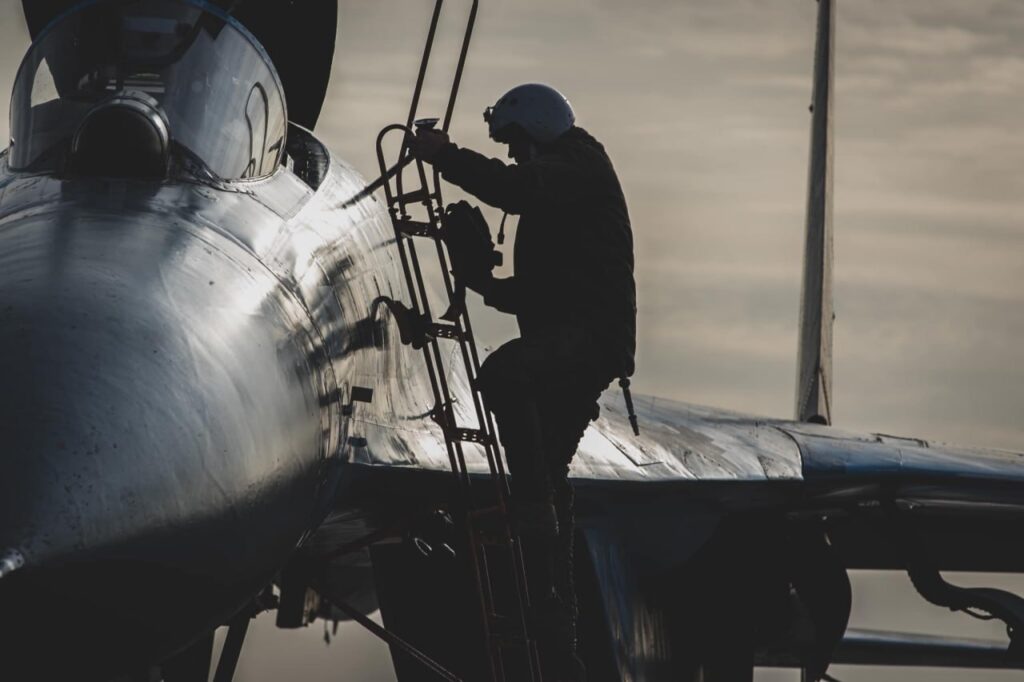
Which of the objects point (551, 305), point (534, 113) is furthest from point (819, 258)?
point (551, 305)

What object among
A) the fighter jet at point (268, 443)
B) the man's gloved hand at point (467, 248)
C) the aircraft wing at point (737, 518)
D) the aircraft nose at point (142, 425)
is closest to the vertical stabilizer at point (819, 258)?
the aircraft wing at point (737, 518)

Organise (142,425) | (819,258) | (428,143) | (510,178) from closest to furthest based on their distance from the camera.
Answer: (142,425), (428,143), (510,178), (819,258)

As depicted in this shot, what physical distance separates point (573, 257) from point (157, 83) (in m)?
1.89

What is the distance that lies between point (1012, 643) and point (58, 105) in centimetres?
738

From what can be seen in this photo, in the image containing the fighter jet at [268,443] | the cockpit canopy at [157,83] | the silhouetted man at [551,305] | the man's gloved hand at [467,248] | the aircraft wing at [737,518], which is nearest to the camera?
the fighter jet at [268,443]

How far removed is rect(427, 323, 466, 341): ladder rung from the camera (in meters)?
7.91

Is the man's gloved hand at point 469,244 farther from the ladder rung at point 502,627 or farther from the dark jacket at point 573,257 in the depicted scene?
the ladder rung at point 502,627

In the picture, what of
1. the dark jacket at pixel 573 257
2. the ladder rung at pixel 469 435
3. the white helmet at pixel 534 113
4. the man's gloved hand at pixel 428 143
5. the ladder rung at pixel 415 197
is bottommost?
the ladder rung at pixel 469 435

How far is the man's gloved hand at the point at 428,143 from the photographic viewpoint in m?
7.50

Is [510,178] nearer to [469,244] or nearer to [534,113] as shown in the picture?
[469,244]

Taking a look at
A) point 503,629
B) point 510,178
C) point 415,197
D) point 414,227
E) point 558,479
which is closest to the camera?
point 510,178

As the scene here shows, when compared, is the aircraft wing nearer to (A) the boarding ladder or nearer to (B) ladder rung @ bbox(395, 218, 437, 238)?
(A) the boarding ladder

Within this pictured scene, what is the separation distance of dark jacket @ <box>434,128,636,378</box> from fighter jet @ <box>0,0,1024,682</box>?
0.44 meters

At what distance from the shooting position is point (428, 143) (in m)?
7.50
